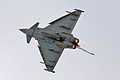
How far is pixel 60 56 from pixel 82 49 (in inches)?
338

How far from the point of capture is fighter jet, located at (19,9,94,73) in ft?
→ 257

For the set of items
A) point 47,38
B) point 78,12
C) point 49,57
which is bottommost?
point 49,57

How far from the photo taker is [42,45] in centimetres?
8319

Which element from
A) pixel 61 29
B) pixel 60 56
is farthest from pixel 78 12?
pixel 60 56

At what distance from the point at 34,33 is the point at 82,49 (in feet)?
40.0

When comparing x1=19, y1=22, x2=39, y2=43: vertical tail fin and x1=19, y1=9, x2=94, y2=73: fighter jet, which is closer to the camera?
x1=19, y1=9, x2=94, y2=73: fighter jet

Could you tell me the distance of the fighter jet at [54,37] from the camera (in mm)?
78250

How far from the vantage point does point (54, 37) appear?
78812 mm

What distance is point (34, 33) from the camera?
80.2m

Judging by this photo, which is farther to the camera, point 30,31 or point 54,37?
point 30,31

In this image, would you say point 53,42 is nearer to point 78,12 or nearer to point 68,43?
point 68,43

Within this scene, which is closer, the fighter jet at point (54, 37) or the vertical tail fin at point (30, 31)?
the fighter jet at point (54, 37)

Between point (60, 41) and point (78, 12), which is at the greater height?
point (78, 12)

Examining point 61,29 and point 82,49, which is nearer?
point 82,49
